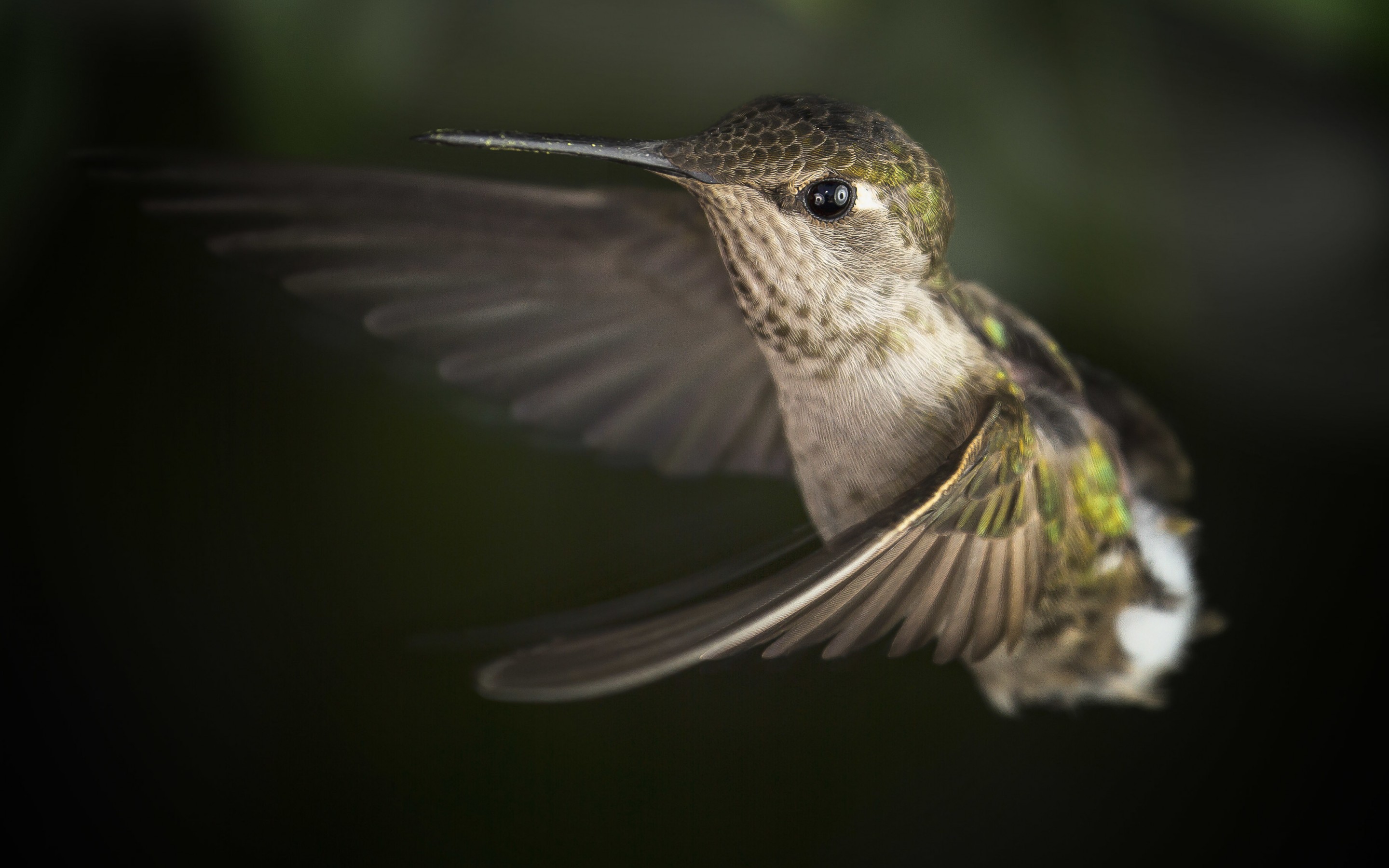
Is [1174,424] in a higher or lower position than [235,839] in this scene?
higher

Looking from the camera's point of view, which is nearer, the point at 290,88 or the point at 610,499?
the point at 290,88

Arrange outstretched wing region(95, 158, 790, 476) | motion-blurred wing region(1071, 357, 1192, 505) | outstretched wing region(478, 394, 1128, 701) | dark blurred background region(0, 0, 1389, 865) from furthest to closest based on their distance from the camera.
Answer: dark blurred background region(0, 0, 1389, 865) → motion-blurred wing region(1071, 357, 1192, 505) → outstretched wing region(95, 158, 790, 476) → outstretched wing region(478, 394, 1128, 701)

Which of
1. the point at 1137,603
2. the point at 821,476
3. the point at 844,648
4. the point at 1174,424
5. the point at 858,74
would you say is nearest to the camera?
the point at 844,648

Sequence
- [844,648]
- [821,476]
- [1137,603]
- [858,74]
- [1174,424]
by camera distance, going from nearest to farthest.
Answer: [844,648] < [821,476] < [1137,603] < [858,74] < [1174,424]

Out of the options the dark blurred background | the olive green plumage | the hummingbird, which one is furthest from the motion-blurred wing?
the olive green plumage

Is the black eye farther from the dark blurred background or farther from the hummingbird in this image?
the dark blurred background

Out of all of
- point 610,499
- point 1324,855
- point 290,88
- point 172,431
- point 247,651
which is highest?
point 290,88

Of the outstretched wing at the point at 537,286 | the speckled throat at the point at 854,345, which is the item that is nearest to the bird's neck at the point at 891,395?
the speckled throat at the point at 854,345

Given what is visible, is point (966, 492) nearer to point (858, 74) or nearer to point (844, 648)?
point (844, 648)

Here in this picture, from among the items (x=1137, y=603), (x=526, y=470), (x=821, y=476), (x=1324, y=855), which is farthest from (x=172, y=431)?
(x=1324, y=855)
